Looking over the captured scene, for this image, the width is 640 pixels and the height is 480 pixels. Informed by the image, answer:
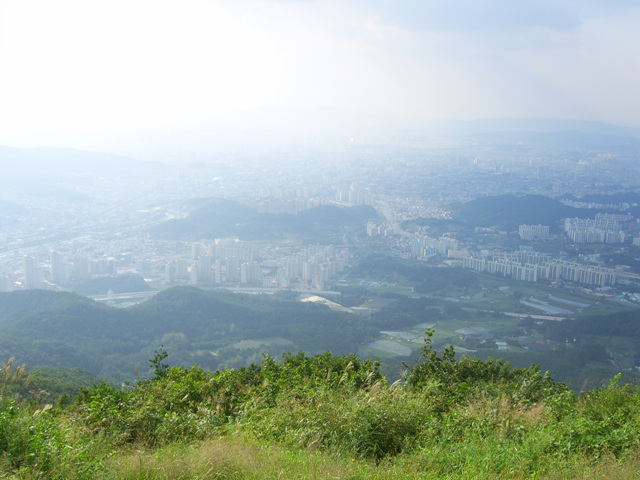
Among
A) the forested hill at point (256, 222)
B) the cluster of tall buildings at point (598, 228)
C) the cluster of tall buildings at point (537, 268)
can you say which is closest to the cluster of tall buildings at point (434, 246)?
the cluster of tall buildings at point (537, 268)

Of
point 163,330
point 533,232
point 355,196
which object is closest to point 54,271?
point 163,330

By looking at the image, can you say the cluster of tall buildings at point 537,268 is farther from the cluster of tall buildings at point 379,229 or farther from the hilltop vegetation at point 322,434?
the hilltop vegetation at point 322,434

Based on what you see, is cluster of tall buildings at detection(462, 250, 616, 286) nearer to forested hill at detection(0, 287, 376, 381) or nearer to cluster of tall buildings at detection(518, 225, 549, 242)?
cluster of tall buildings at detection(518, 225, 549, 242)

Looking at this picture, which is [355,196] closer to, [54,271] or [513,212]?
[513,212]

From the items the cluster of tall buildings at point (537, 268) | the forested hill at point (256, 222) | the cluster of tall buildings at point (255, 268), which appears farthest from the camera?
the forested hill at point (256, 222)

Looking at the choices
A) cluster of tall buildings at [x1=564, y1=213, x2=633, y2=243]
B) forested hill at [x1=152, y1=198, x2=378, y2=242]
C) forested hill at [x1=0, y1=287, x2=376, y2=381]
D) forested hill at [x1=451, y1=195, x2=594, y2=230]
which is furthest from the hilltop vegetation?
forested hill at [x1=451, y1=195, x2=594, y2=230]

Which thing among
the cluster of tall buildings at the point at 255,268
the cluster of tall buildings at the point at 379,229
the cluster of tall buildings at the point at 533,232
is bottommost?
the cluster of tall buildings at the point at 255,268

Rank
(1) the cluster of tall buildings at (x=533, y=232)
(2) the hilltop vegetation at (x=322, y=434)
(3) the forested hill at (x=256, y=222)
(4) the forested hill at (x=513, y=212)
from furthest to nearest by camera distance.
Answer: (3) the forested hill at (x=256, y=222)
(4) the forested hill at (x=513, y=212)
(1) the cluster of tall buildings at (x=533, y=232)
(2) the hilltop vegetation at (x=322, y=434)
